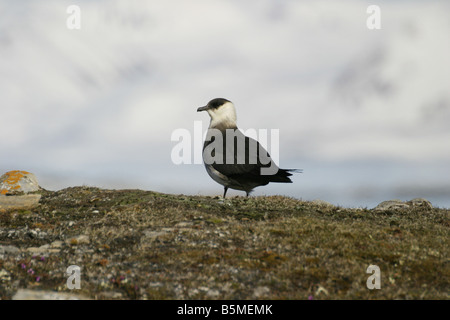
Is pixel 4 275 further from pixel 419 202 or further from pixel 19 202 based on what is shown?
pixel 419 202

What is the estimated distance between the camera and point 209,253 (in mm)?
11445

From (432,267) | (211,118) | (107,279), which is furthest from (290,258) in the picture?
(211,118)

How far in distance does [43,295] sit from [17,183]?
19.0 metres

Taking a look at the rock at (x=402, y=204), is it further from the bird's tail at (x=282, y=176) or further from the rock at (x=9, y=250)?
the rock at (x=9, y=250)

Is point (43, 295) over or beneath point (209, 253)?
beneath

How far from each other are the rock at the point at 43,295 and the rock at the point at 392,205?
→ 61.5 feet

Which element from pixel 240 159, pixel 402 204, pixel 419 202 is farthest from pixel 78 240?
pixel 419 202

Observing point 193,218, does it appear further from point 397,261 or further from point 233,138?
point 397,261

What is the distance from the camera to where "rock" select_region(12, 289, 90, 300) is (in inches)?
355

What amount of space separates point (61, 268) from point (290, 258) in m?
5.58

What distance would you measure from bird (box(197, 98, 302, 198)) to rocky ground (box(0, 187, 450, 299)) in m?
1.26

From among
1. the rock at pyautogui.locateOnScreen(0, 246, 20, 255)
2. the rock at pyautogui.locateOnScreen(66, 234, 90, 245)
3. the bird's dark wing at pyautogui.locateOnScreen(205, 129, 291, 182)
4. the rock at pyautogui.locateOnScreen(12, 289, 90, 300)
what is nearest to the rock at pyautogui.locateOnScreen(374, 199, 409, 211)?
the bird's dark wing at pyautogui.locateOnScreen(205, 129, 291, 182)

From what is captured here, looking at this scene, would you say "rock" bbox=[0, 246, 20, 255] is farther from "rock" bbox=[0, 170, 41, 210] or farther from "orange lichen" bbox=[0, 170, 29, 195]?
"orange lichen" bbox=[0, 170, 29, 195]
